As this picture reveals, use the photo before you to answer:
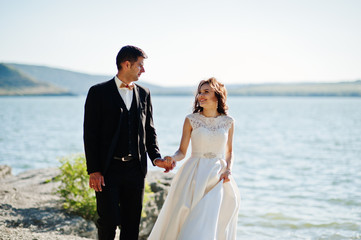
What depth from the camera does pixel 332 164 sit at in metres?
20.2

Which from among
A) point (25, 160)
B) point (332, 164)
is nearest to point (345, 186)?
point (332, 164)

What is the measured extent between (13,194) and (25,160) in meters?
13.2

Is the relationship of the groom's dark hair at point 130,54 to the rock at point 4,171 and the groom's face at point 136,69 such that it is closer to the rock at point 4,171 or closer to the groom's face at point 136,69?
the groom's face at point 136,69

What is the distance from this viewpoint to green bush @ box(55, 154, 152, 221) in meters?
7.11

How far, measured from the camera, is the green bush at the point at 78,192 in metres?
7.11

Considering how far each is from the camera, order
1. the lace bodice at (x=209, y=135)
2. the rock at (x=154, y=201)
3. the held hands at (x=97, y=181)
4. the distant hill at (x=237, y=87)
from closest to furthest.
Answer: the held hands at (x=97, y=181)
the lace bodice at (x=209, y=135)
the rock at (x=154, y=201)
the distant hill at (x=237, y=87)

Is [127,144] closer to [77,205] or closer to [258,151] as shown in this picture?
[77,205]

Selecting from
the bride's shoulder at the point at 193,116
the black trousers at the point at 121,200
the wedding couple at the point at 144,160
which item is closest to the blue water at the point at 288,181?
the bride's shoulder at the point at 193,116

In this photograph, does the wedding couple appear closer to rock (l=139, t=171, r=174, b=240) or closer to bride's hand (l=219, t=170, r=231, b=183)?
bride's hand (l=219, t=170, r=231, b=183)

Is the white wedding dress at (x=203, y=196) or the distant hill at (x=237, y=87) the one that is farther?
the distant hill at (x=237, y=87)

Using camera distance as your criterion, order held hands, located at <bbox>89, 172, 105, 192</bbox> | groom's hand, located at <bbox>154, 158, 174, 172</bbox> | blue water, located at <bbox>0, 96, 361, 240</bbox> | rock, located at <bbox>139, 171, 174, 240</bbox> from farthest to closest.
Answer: blue water, located at <bbox>0, 96, 361, 240</bbox> < rock, located at <bbox>139, 171, 174, 240</bbox> < groom's hand, located at <bbox>154, 158, 174, 172</bbox> < held hands, located at <bbox>89, 172, 105, 192</bbox>

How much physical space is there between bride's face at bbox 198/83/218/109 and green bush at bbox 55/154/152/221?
10.5 ft

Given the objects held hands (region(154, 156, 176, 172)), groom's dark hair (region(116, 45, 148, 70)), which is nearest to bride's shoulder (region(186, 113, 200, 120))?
held hands (region(154, 156, 176, 172))

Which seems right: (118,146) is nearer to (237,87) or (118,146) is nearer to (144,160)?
(144,160)
